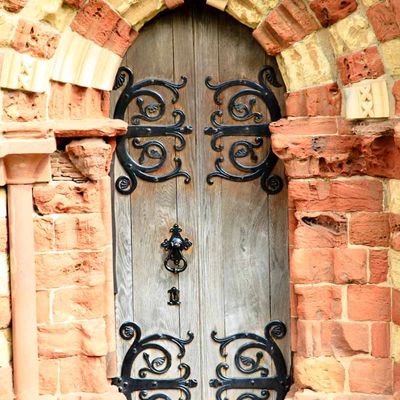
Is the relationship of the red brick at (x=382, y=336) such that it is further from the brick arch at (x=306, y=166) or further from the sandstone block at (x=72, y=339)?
the sandstone block at (x=72, y=339)

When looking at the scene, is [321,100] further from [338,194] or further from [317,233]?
[317,233]

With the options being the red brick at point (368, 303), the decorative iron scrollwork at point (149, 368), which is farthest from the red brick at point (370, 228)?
the decorative iron scrollwork at point (149, 368)

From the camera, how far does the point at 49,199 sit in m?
4.76

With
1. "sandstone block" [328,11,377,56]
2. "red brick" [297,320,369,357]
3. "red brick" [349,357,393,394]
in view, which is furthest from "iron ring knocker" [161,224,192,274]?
"sandstone block" [328,11,377,56]

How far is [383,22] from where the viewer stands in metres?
4.40

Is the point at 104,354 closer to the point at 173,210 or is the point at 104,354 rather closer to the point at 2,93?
the point at 173,210

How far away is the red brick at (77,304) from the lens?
483cm

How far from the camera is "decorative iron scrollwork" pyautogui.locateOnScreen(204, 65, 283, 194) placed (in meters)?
5.00

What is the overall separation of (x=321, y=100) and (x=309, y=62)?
0.68 ft

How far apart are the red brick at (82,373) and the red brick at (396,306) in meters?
1.57

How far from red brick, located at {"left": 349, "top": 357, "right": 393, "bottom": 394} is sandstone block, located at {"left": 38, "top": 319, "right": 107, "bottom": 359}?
1.35 metres

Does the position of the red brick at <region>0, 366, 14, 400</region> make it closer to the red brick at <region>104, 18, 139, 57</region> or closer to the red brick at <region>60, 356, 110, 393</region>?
the red brick at <region>60, 356, 110, 393</region>

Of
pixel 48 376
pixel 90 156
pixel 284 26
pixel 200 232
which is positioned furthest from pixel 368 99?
pixel 48 376

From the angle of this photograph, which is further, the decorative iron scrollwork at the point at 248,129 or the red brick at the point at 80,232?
the decorative iron scrollwork at the point at 248,129
